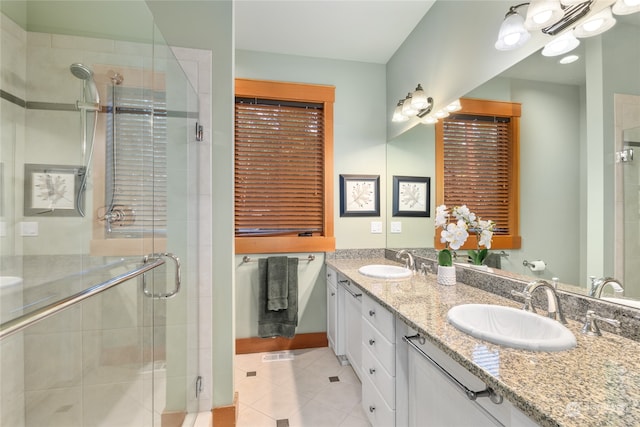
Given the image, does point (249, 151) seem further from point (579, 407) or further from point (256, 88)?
point (579, 407)

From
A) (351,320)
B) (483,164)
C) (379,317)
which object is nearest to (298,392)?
(351,320)

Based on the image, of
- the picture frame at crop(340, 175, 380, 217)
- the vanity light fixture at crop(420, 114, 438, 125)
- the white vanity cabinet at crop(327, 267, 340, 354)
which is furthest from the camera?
the picture frame at crop(340, 175, 380, 217)

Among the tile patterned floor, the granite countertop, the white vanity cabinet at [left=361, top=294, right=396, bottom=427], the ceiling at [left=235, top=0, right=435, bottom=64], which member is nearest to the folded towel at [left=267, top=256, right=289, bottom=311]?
the tile patterned floor

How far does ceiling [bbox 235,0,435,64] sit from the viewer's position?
1.95 meters

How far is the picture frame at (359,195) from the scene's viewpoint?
260 cm

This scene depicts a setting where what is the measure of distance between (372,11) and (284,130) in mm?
1137

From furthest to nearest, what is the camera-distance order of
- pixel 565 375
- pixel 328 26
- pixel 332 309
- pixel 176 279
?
pixel 332 309
pixel 328 26
pixel 176 279
pixel 565 375

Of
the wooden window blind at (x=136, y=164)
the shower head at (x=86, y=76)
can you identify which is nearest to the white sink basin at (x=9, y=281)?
the wooden window blind at (x=136, y=164)

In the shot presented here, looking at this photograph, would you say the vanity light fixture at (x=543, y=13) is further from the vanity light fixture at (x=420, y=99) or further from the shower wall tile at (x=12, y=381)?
the shower wall tile at (x=12, y=381)

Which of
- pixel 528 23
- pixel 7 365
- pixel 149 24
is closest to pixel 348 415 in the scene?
pixel 7 365

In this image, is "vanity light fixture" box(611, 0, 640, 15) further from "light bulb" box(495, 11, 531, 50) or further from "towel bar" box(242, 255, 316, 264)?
"towel bar" box(242, 255, 316, 264)

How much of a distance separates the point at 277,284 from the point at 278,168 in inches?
40.8

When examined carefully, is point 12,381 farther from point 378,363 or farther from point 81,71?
point 378,363

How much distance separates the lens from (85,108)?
1.20m
